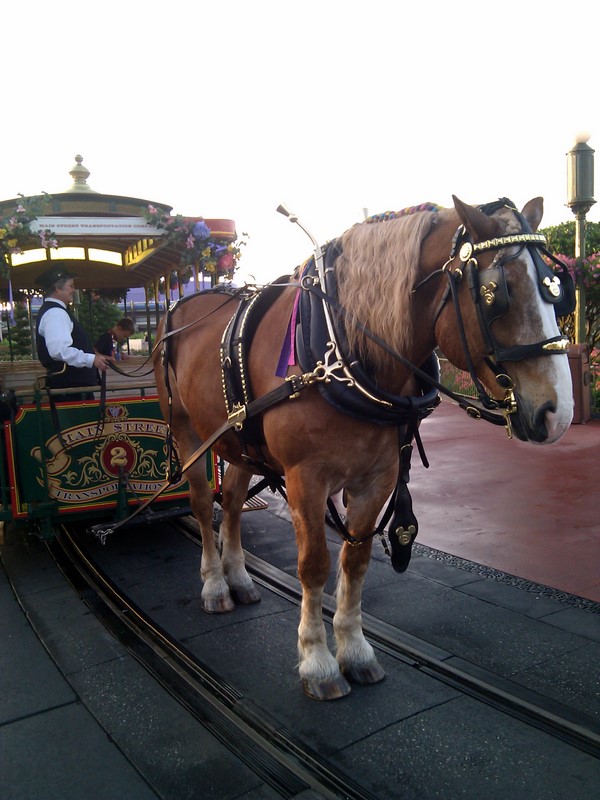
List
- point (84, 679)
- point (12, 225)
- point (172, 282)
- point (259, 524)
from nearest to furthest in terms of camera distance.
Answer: point (84, 679), point (12, 225), point (259, 524), point (172, 282)

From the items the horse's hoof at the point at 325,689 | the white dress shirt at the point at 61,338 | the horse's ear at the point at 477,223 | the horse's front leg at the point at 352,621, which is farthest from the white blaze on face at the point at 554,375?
the white dress shirt at the point at 61,338

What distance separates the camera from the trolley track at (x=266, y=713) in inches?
88.7

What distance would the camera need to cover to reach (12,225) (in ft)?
14.7

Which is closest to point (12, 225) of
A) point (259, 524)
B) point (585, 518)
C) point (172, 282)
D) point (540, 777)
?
point (172, 282)

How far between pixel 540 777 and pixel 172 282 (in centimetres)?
521

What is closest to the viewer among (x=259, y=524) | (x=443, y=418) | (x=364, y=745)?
(x=364, y=745)

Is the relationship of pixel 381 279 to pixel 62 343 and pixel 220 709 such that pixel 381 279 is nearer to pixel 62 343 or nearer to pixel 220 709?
pixel 220 709

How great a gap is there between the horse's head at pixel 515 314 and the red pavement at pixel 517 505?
7.44 ft

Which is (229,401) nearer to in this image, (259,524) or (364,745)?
(364,745)

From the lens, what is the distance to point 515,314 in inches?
79.3

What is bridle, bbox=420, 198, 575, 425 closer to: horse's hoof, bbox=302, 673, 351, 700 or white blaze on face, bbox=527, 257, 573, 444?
white blaze on face, bbox=527, 257, 573, 444

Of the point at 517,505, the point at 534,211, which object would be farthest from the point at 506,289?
the point at 517,505

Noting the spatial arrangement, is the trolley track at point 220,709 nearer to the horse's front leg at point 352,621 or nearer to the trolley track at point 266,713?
the trolley track at point 266,713

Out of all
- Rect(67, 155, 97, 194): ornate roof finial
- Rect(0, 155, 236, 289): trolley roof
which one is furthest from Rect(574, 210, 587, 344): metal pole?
Rect(67, 155, 97, 194): ornate roof finial
